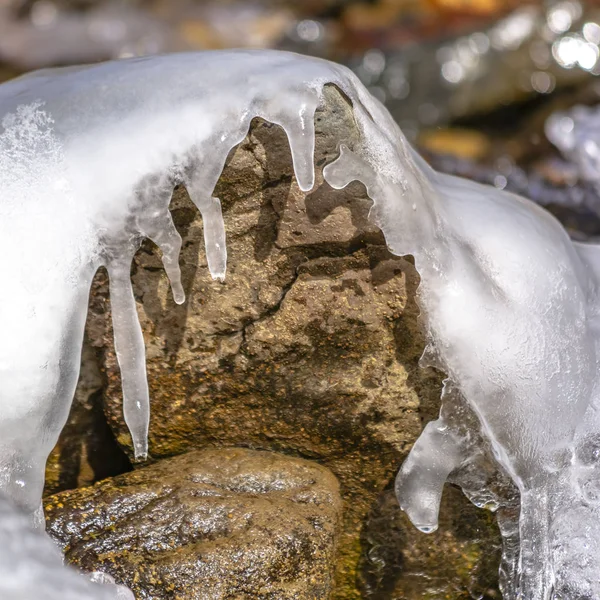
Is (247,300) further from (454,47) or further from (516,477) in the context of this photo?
(454,47)

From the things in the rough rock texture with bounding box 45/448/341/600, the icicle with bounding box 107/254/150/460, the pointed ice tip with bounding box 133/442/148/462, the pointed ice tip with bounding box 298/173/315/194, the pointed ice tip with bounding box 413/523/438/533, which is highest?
the pointed ice tip with bounding box 298/173/315/194

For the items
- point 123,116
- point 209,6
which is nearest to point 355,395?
point 123,116

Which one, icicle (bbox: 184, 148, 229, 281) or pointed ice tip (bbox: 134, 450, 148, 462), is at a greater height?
icicle (bbox: 184, 148, 229, 281)

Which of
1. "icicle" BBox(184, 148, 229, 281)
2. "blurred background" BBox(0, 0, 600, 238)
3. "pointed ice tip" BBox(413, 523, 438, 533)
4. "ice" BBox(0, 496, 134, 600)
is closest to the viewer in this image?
"ice" BBox(0, 496, 134, 600)

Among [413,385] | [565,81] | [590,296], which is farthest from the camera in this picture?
[565,81]

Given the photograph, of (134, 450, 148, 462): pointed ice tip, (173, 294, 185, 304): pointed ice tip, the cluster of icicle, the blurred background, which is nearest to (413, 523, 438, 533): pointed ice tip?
the cluster of icicle

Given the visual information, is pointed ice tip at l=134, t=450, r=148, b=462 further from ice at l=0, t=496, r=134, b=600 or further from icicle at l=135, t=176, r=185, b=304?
icicle at l=135, t=176, r=185, b=304

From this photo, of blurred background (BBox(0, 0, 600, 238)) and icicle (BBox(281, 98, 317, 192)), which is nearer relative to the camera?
icicle (BBox(281, 98, 317, 192))
